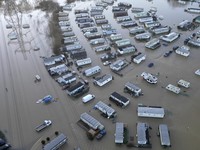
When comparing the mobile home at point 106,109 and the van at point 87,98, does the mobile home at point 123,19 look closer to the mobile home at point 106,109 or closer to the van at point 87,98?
the van at point 87,98

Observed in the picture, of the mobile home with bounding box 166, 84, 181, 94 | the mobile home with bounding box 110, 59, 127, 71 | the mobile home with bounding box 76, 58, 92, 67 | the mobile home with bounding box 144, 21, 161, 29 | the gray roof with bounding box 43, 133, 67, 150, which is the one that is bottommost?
the gray roof with bounding box 43, 133, 67, 150

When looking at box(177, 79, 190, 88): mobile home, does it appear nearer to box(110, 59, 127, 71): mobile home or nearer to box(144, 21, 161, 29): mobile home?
box(110, 59, 127, 71): mobile home

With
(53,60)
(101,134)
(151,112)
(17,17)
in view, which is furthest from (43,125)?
(17,17)

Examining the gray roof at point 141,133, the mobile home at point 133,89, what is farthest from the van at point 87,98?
the gray roof at point 141,133

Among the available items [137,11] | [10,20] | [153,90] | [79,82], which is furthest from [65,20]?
[153,90]

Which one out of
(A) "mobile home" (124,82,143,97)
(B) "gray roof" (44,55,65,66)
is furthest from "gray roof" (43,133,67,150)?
(B) "gray roof" (44,55,65,66)

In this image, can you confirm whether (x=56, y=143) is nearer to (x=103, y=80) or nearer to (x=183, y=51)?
(x=103, y=80)
